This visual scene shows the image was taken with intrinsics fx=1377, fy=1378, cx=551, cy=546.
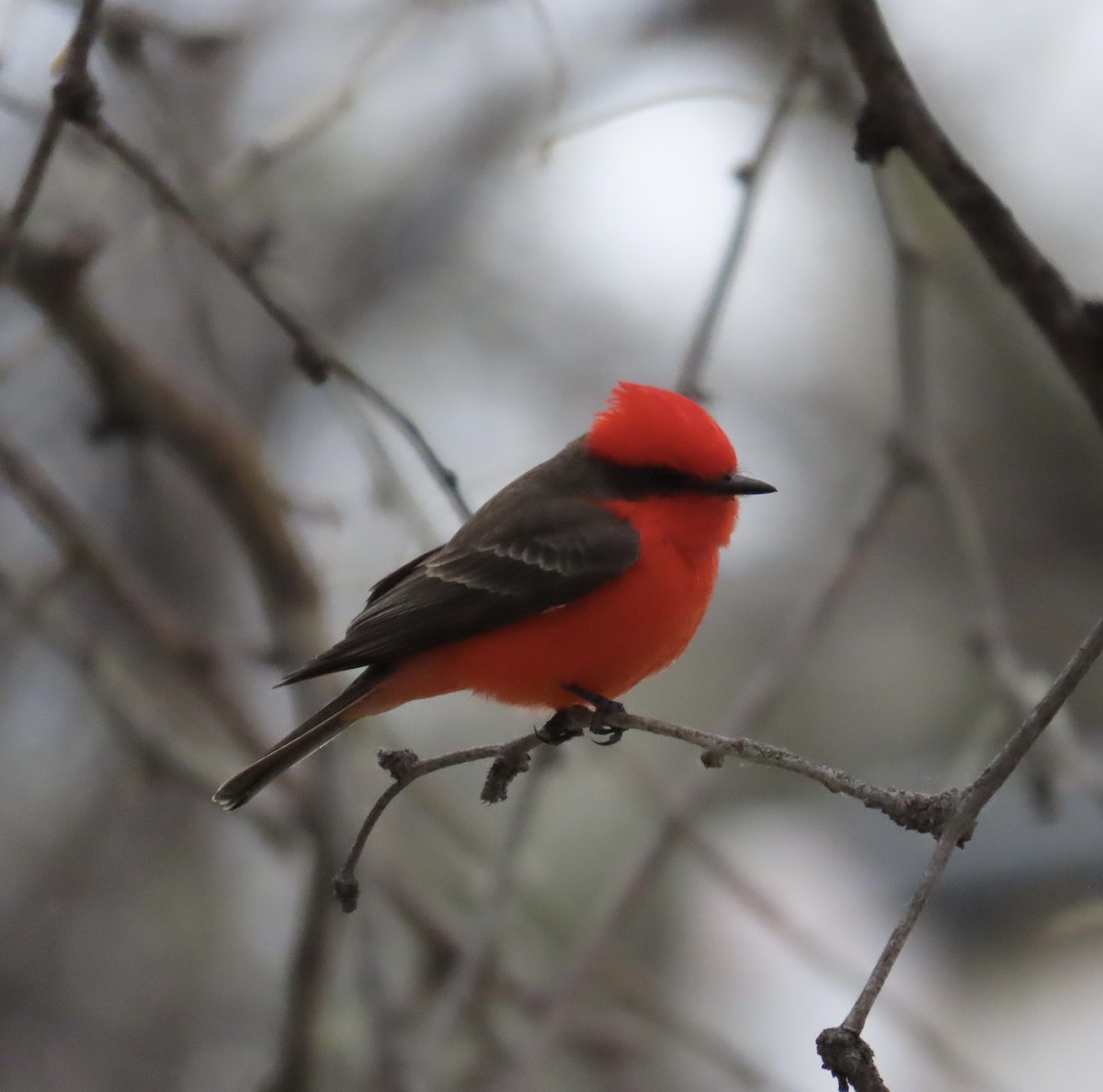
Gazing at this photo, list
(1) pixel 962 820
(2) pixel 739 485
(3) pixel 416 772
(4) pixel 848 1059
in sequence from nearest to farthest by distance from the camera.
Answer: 1. (4) pixel 848 1059
2. (1) pixel 962 820
3. (3) pixel 416 772
4. (2) pixel 739 485

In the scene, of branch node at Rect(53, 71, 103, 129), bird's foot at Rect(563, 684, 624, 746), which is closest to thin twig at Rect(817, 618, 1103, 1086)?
bird's foot at Rect(563, 684, 624, 746)

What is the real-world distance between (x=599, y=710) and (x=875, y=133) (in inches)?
60.6

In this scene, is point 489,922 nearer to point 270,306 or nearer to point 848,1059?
point 270,306

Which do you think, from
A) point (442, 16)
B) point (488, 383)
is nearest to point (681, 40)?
point (488, 383)

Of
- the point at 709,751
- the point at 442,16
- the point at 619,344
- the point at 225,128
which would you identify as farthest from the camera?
the point at 619,344

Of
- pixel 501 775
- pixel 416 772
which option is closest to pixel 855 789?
pixel 416 772

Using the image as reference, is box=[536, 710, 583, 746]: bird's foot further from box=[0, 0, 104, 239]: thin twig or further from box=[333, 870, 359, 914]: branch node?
box=[0, 0, 104, 239]: thin twig

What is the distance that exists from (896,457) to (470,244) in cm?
596

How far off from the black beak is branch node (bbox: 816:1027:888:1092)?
86.5 inches

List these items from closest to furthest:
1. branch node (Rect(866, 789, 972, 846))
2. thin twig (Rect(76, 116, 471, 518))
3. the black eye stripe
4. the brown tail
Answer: branch node (Rect(866, 789, 972, 846)) → thin twig (Rect(76, 116, 471, 518)) → the brown tail → the black eye stripe

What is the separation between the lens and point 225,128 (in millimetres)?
8727

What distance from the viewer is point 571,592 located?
3.65m

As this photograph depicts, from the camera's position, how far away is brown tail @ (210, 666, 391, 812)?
325cm

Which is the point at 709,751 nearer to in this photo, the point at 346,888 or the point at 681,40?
the point at 346,888
